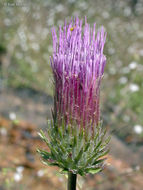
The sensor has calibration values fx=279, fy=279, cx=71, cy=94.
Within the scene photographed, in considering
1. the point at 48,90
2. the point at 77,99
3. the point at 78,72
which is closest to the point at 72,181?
the point at 77,99

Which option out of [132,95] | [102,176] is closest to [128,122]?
[132,95]

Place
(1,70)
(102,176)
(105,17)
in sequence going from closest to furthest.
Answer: (102,176)
(1,70)
(105,17)

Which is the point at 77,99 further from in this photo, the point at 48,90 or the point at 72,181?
the point at 48,90

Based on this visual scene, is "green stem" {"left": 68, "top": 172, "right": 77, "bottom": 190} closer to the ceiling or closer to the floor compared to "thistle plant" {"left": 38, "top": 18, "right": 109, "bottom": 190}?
closer to the floor

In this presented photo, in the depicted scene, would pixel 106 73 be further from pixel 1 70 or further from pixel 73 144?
pixel 73 144

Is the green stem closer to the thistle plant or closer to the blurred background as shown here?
the thistle plant

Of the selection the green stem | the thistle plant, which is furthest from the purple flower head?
the green stem
